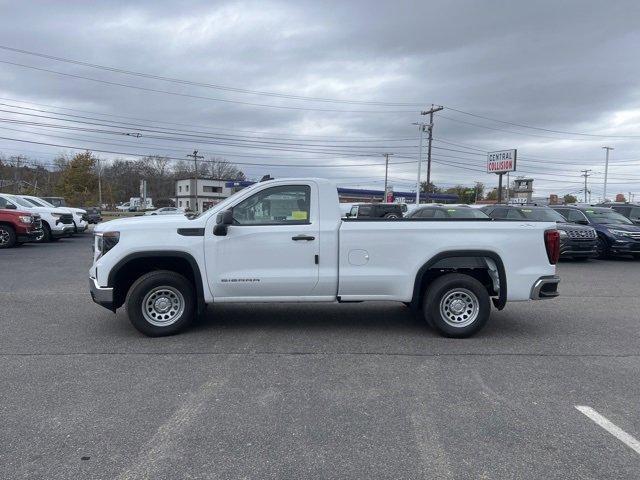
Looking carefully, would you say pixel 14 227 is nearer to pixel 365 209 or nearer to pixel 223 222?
pixel 365 209

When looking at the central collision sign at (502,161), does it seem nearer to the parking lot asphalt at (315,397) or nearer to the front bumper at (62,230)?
the front bumper at (62,230)

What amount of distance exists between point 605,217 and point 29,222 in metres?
19.5

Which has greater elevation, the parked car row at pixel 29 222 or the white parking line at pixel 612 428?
the parked car row at pixel 29 222

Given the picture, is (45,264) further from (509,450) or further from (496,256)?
(509,450)

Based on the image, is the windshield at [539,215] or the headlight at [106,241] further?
the windshield at [539,215]

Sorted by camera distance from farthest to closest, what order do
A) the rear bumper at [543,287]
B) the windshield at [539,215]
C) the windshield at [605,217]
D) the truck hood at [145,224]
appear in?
→ the windshield at [605,217], the windshield at [539,215], the rear bumper at [543,287], the truck hood at [145,224]

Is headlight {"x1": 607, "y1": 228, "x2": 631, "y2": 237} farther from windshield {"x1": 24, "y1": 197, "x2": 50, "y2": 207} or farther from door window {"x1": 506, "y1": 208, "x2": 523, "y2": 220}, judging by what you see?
windshield {"x1": 24, "y1": 197, "x2": 50, "y2": 207}

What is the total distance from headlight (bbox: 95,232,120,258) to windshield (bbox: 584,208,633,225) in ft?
50.5

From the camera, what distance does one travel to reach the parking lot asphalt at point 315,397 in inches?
130

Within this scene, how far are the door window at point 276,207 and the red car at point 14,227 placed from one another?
14236mm

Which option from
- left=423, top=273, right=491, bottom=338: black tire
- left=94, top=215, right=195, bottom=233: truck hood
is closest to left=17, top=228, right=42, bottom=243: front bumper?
left=94, top=215, right=195, bottom=233: truck hood

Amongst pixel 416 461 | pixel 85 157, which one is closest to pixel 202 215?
pixel 416 461

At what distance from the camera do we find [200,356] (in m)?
5.45

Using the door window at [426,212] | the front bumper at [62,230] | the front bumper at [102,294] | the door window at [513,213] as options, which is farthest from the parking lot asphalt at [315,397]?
the front bumper at [62,230]
